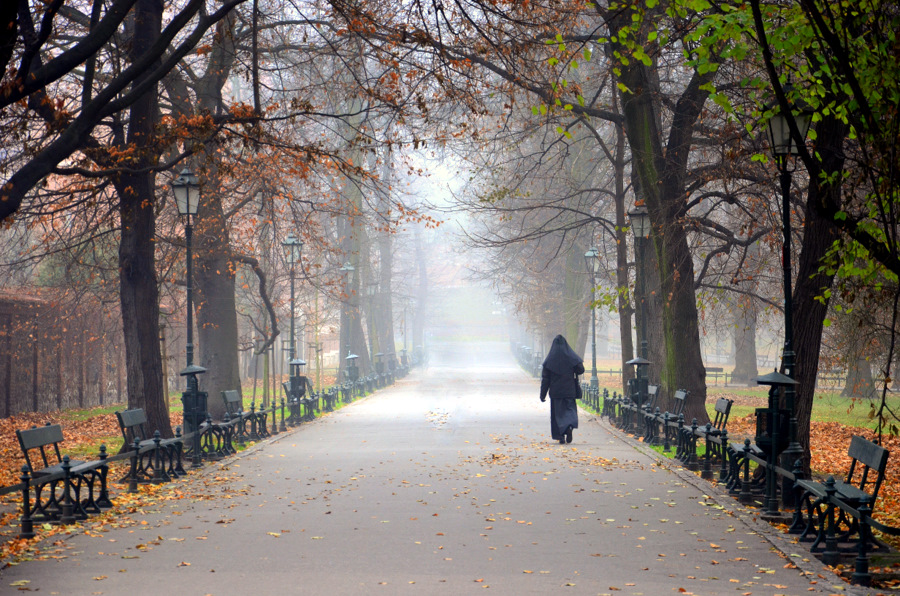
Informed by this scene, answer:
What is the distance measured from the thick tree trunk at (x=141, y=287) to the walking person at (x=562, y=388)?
6.73 meters

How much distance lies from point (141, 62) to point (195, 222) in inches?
374

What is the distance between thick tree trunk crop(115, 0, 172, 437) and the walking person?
6729 millimetres

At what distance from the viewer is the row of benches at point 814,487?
24.0ft

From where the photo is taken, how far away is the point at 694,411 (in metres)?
18.4

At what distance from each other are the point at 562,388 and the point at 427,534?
903 centimetres

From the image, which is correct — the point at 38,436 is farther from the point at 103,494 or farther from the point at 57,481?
the point at 103,494

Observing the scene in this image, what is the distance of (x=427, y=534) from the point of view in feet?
29.0

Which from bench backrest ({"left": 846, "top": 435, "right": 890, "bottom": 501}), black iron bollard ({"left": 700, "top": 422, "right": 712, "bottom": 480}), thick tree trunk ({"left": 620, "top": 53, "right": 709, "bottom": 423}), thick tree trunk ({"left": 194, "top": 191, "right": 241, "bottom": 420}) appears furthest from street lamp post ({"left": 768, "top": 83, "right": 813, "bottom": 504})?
thick tree trunk ({"left": 194, "top": 191, "right": 241, "bottom": 420})

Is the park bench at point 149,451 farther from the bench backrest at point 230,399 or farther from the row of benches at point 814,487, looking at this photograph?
the row of benches at point 814,487

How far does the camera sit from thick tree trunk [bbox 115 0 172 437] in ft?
47.3

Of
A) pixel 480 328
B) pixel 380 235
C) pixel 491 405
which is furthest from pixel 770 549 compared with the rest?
pixel 480 328

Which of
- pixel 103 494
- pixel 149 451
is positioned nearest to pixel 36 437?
pixel 103 494

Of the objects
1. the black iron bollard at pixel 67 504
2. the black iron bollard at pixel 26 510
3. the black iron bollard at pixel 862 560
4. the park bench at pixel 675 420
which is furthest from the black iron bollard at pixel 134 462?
the black iron bollard at pixel 862 560

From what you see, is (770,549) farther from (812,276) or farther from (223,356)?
(223,356)
